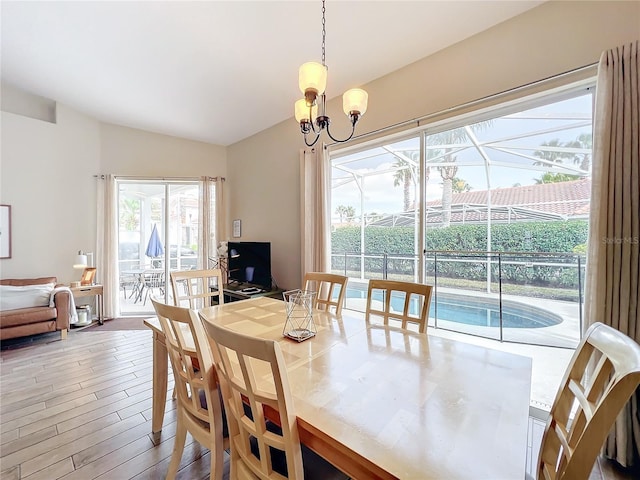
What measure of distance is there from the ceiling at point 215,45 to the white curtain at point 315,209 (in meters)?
0.80

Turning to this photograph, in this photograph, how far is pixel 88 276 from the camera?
4.22m

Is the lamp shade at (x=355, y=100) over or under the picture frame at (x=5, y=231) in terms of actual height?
over

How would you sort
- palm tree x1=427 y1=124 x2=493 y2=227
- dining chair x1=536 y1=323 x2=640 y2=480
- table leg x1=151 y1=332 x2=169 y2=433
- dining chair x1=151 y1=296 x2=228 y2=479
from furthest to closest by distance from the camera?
palm tree x1=427 y1=124 x2=493 y2=227 < table leg x1=151 y1=332 x2=169 y2=433 < dining chair x1=151 y1=296 x2=228 y2=479 < dining chair x1=536 y1=323 x2=640 y2=480

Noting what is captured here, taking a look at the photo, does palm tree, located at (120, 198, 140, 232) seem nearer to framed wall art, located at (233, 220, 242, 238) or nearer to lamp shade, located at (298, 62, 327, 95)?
framed wall art, located at (233, 220, 242, 238)

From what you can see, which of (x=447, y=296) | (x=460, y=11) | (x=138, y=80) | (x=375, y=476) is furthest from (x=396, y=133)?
(x=138, y=80)

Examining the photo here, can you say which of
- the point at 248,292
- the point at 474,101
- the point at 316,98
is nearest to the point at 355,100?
the point at 316,98

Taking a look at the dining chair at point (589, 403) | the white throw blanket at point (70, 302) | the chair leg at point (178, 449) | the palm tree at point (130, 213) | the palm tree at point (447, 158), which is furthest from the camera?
the palm tree at point (130, 213)

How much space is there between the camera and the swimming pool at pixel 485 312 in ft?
9.27

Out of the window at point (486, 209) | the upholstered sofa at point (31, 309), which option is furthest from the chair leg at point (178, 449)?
the upholstered sofa at point (31, 309)

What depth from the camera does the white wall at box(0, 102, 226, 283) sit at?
388 cm

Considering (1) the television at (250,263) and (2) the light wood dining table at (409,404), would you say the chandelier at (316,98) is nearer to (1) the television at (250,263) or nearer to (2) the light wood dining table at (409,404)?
(2) the light wood dining table at (409,404)

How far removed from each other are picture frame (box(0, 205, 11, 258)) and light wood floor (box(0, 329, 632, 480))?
143cm

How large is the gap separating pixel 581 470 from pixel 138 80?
14.4 feet

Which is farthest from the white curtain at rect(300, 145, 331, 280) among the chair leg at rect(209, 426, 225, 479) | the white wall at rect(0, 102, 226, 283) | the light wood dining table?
the white wall at rect(0, 102, 226, 283)
